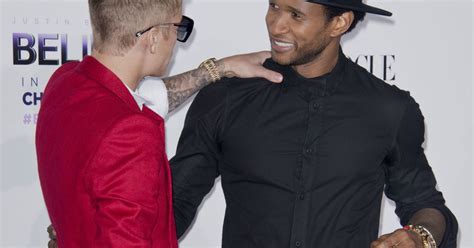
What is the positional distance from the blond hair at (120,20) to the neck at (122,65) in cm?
1

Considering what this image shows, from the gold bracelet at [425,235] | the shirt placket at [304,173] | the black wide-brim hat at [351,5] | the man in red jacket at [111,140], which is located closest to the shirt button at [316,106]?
the shirt placket at [304,173]

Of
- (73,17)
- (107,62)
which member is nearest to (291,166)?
(107,62)

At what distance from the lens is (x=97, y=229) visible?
1.41 meters

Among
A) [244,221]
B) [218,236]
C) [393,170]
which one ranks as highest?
[393,170]

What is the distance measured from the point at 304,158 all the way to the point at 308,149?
0.03m

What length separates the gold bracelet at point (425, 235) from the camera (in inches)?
73.0

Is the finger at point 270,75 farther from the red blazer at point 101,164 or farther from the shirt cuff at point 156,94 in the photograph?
the red blazer at point 101,164

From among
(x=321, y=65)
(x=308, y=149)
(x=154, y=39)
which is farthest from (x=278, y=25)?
(x=154, y=39)

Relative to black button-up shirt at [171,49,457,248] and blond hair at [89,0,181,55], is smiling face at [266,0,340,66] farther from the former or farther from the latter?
blond hair at [89,0,181,55]

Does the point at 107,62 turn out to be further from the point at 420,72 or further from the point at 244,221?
the point at 420,72

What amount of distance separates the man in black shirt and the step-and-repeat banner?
0.62 meters

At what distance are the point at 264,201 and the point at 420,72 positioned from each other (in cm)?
99

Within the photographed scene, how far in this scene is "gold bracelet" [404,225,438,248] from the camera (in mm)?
1855

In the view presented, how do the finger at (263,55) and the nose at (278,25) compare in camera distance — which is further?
the finger at (263,55)
